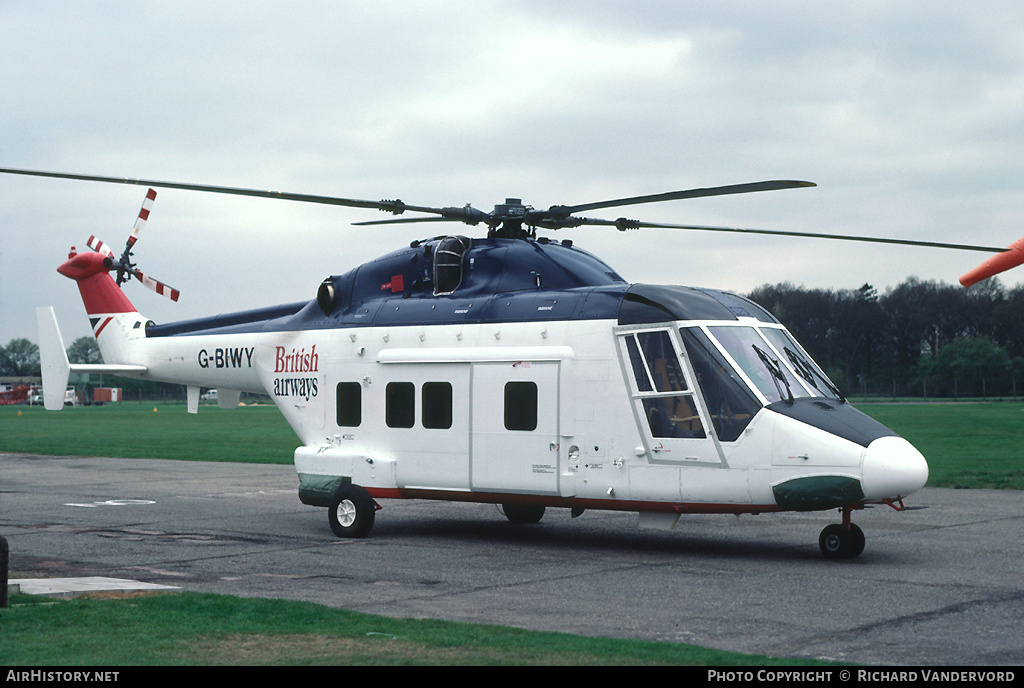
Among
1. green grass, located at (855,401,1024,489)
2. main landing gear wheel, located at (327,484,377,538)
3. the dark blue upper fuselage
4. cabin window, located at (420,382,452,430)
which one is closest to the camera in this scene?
the dark blue upper fuselage

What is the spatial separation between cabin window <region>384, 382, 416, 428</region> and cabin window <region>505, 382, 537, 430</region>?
170 cm

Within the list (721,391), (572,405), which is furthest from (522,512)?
(721,391)

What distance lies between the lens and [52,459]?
33094mm

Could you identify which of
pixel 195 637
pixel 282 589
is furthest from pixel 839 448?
pixel 195 637

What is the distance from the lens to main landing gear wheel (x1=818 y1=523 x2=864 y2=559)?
13.0 metres

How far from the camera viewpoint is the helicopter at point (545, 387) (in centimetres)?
1252

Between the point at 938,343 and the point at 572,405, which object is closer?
the point at 572,405

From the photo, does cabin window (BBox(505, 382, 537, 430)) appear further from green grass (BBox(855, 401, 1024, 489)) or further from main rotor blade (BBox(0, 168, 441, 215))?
green grass (BBox(855, 401, 1024, 489))

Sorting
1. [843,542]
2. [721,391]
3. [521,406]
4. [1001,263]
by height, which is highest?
[1001,263]

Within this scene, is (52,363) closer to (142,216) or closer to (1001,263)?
(142,216)

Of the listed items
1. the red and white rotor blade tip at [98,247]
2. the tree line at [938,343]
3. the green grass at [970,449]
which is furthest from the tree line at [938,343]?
the red and white rotor blade tip at [98,247]

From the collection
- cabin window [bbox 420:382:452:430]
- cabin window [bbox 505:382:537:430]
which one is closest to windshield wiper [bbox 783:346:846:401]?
cabin window [bbox 505:382:537:430]

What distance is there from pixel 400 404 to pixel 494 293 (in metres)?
2.19

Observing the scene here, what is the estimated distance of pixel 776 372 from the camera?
1299 centimetres
